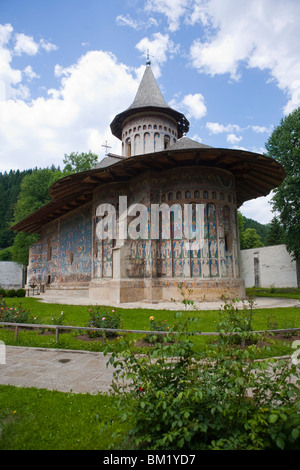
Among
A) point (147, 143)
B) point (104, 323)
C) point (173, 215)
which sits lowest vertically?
point (104, 323)

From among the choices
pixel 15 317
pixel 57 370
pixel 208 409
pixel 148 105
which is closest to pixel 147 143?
pixel 148 105

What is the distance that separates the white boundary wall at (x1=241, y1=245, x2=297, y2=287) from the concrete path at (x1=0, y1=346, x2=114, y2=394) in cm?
2024

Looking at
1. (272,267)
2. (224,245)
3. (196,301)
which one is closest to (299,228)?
(272,267)

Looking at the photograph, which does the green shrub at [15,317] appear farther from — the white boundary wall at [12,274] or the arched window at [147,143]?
the white boundary wall at [12,274]

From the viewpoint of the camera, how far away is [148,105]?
1822 centimetres

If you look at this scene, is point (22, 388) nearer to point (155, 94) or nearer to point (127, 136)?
point (127, 136)

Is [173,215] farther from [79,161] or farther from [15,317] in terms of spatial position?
[79,161]

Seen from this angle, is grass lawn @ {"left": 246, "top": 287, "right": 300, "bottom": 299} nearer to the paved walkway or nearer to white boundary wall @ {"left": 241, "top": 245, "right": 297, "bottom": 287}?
white boundary wall @ {"left": 241, "top": 245, "right": 297, "bottom": 287}

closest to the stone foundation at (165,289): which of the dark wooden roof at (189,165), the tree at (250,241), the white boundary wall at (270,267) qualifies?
the dark wooden roof at (189,165)

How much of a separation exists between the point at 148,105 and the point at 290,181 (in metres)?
10.6

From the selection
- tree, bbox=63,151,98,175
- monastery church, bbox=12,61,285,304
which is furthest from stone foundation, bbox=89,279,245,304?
tree, bbox=63,151,98,175

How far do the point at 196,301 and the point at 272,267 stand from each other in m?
16.0

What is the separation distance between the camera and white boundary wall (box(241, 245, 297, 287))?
24.3m

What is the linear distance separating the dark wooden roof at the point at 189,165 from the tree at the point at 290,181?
13.4ft
